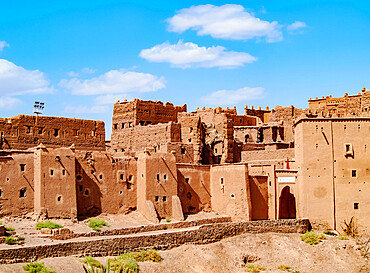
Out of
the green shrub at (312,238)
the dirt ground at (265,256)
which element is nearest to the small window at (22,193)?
the dirt ground at (265,256)

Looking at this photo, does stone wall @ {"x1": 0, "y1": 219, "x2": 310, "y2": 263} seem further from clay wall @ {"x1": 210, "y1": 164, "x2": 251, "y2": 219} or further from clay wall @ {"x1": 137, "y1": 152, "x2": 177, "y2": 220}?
clay wall @ {"x1": 137, "y1": 152, "x2": 177, "y2": 220}

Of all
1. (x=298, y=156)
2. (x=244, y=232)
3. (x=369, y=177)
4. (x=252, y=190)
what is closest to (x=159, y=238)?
(x=244, y=232)

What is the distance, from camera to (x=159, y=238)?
3862 centimetres

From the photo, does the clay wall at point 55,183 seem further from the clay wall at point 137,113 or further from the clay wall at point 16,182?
the clay wall at point 137,113

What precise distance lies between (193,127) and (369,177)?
15589mm

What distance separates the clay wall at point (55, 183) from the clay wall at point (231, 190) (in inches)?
472

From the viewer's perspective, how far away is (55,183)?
40531mm

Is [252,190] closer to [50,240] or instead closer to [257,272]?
[257,272]

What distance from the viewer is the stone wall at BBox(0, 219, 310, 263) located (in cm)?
3297

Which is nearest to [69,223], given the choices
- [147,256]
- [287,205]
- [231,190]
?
[147,256]

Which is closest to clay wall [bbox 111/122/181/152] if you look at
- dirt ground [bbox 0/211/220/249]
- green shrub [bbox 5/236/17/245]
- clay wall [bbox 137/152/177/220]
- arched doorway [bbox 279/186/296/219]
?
clay wall [bbox 137/152/177/220]

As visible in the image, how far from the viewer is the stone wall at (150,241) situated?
33.0 metres

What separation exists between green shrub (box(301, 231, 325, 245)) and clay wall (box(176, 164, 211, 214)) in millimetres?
8774

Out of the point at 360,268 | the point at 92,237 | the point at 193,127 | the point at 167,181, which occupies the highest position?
the point at 193,127
